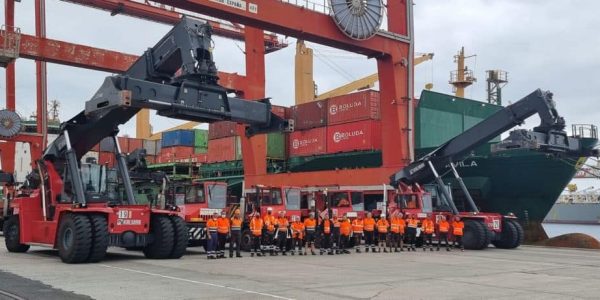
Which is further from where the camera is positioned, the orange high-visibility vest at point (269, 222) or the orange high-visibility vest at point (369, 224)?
the orange high-visibility vest at point (369, 224)

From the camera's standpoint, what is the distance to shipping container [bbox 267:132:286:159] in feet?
99.1

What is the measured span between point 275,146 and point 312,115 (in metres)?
2.75

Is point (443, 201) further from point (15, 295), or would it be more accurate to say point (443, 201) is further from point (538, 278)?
point (15, 295)

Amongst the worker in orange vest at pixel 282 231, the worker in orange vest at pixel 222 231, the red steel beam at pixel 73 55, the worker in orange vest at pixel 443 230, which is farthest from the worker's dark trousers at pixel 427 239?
the red steel beam at pixel 73 55

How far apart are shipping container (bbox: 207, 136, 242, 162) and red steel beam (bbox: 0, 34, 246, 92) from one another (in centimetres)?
996

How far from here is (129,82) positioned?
1121 centimetres

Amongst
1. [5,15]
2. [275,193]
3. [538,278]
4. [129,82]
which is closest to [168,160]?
[5,15]

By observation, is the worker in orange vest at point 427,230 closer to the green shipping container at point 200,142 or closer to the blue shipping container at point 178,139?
the green shipping container at point 200,142

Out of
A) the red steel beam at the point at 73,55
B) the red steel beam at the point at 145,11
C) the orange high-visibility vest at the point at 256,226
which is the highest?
the red steel beam at the point at 145,11

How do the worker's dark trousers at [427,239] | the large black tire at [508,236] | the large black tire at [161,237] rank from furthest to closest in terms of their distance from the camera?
the large black tire at [508,236] < the worker's dark trousers at [427,239] < the large black tire at [161,237]

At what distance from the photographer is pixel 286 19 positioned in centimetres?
2017

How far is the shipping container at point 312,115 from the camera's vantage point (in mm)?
28703

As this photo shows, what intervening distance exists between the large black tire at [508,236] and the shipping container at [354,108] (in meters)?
→ 8.79

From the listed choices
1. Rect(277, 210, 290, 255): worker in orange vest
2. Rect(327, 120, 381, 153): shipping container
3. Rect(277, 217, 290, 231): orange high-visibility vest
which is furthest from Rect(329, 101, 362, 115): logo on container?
Rect(277, 217, 290, 231): orange high-visibility vest
